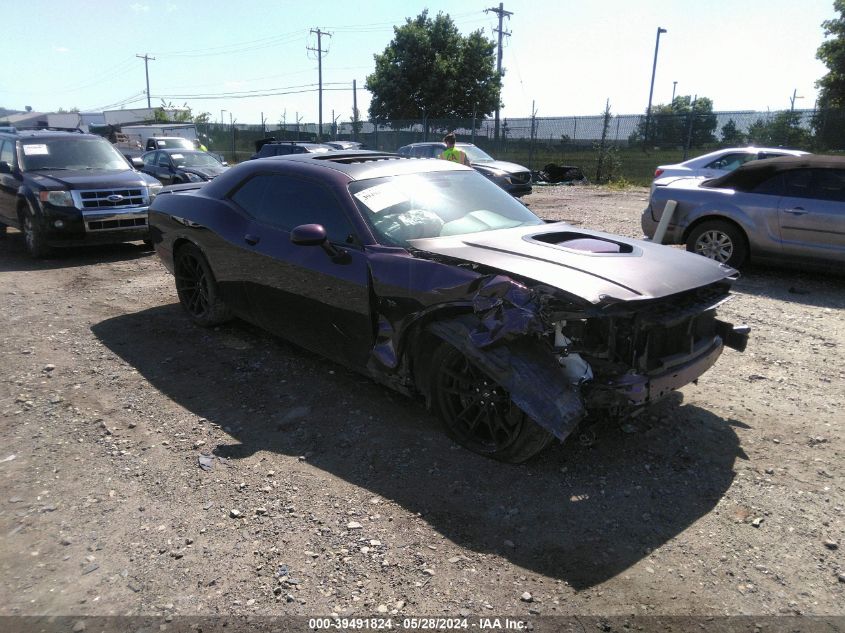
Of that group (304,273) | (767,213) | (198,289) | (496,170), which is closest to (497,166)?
(496,170)

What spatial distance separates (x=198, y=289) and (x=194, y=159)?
1057 centimetres

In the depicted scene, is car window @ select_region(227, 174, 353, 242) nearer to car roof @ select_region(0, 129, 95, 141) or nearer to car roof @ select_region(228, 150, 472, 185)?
car roof @ select_region(228, 150, 472, 185)

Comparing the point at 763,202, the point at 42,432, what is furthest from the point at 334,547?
the point at 763,202

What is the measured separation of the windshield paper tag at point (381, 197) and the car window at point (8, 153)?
26.0 ft

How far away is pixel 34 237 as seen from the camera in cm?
858

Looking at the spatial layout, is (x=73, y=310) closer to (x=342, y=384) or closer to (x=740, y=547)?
(x=342, y=384)

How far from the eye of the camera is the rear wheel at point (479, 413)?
127 inches

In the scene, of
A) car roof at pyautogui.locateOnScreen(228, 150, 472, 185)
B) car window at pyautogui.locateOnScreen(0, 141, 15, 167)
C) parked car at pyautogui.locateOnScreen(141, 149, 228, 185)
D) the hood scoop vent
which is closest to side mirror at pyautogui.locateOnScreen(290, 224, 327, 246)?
car roof at pyautogui.locateOnScreen(228, 150, 472, 185)

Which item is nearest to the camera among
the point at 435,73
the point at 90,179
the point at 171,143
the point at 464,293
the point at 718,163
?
the point at 464,293

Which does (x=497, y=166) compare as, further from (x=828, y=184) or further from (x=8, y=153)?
(x=8, y=153)

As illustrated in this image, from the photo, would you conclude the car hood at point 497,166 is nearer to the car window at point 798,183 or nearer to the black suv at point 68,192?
the black suv at point 68,192

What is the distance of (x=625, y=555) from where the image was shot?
2.71 m

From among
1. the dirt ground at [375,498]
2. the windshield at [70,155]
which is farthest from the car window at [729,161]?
the windshield at [70,155]

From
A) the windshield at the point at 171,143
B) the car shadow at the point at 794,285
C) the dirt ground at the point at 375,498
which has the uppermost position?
the windshield at the point at 171,143
